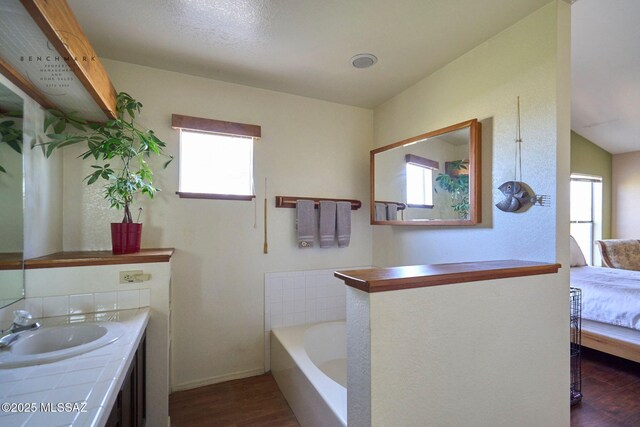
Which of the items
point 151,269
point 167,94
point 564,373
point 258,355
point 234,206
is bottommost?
point 258,355

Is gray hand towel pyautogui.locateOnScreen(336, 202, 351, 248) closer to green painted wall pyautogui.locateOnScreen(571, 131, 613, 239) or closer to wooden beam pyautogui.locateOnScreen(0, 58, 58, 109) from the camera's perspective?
wooden beam pyautogui.locateOnScreen(0, 58, 58, 109)

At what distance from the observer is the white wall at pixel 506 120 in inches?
59.7

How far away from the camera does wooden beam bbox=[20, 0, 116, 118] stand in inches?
39.6

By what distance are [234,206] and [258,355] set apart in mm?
1304

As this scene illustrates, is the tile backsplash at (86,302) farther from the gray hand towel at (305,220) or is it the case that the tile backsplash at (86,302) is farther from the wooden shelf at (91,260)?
the gray hand towel at (305,220)

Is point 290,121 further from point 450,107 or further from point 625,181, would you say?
point 625,181

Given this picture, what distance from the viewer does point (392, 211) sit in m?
2.60

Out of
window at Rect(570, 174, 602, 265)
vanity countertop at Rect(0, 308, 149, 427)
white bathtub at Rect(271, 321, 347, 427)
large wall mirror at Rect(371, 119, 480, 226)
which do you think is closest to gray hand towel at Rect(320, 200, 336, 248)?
large wall mirror at Rect(371, 119, 480, 226)

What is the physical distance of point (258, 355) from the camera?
97.0 inches

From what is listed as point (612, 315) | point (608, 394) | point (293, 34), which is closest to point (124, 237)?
point (293, 34)

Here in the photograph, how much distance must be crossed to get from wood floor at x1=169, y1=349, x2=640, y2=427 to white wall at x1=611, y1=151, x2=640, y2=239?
3319mm

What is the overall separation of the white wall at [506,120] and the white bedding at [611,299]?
1.60m

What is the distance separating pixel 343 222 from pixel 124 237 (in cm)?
172

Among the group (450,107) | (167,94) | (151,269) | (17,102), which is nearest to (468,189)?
(450,107)
